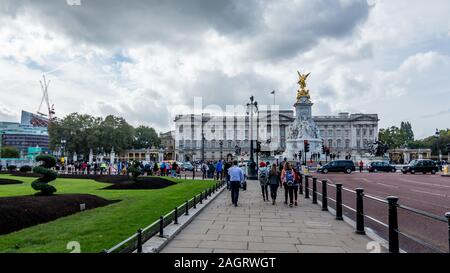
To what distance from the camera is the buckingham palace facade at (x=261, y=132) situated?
440 feet

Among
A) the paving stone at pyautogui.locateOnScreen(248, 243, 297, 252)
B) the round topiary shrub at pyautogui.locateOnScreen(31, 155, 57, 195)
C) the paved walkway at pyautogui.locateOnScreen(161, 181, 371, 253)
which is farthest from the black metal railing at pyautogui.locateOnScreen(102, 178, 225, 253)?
the round topiary shrub at pyautogui.locateOnScreen(31, 155, 57, 195)

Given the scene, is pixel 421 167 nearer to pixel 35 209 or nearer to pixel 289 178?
pixel 289 178

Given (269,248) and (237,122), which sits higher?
(237,122)

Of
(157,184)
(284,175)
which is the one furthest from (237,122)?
(284,175)

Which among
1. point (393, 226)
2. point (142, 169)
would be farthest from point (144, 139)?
Result: point (393, 226)

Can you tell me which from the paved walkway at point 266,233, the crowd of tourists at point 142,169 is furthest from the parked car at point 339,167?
the paved walkway at point 266,233

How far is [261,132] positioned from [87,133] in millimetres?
60224

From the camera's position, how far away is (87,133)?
9769cm

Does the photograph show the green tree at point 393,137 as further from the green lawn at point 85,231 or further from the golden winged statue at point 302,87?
the green lawn at point 85,231

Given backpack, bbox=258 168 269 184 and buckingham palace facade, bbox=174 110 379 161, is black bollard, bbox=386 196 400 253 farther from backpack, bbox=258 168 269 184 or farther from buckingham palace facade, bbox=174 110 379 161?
buckingham palace facade, bbox=174 110 379 161

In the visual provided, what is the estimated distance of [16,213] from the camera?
34.4ft

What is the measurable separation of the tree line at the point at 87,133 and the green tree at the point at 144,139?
39141mm
